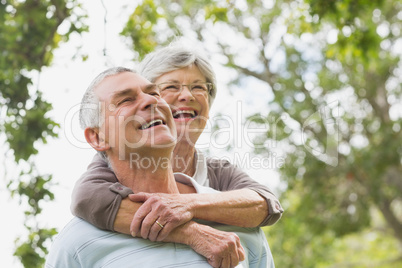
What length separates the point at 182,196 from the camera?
5.31 ft

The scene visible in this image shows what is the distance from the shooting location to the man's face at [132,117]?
1.69 metres

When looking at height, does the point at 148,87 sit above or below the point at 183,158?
above

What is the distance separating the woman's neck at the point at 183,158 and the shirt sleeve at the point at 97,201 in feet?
1.88

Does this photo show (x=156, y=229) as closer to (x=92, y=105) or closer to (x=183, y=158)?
(x=92, y=105)

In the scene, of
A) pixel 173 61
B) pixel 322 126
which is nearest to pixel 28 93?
pixel 173 61

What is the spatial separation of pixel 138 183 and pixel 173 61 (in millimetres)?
716

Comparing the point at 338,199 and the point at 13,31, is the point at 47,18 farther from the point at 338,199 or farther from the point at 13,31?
the point at 338,199

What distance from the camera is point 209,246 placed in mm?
1576

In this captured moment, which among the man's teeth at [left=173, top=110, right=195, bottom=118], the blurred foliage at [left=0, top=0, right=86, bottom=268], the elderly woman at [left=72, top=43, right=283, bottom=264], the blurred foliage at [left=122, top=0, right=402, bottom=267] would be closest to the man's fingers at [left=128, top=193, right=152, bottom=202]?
the elderly woman at [left=72, top=43, right=283, bottom=264]

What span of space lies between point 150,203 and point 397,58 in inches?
370

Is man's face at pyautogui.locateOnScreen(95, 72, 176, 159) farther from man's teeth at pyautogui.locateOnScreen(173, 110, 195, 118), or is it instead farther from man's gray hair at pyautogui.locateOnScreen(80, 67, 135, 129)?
man's teeth at pyautogui.locateOnScreen(173, 110, 195, 118)

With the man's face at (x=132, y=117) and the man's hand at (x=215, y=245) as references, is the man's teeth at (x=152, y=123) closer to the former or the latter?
the man's face at (x=132, y=117)

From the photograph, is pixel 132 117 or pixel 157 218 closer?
pixel 157 218

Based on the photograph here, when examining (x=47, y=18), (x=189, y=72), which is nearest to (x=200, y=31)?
(x=47, y=18)
